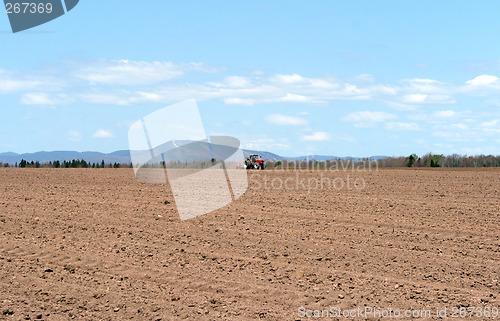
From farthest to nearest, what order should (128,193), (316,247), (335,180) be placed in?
(335,180) → (128,193) → (316,247)

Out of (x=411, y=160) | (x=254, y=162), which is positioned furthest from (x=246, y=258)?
(x=411, y=160)

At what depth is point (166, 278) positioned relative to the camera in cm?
1038

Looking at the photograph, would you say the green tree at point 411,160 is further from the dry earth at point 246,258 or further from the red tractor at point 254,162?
the dry earth at point 246,258

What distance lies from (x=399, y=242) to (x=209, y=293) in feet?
16.7

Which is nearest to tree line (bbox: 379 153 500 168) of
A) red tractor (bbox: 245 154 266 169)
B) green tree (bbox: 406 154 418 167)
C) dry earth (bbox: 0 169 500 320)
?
green tree (bbox: 406 154 418 167)

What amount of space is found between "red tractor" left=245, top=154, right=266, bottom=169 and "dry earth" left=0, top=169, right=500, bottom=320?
2702cm

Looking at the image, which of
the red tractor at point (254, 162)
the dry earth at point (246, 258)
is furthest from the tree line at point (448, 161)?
the dry earth at point (246, 258)

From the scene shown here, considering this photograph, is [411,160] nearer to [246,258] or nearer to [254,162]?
[254,162]

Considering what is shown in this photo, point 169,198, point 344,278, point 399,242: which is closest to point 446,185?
point 169,198

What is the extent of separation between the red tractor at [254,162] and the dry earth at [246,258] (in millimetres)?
27020

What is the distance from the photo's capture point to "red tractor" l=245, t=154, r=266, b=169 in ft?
157

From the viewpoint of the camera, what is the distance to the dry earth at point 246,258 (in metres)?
8.99

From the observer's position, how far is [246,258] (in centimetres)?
1181

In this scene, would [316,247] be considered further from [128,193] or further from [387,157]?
[387,157]
